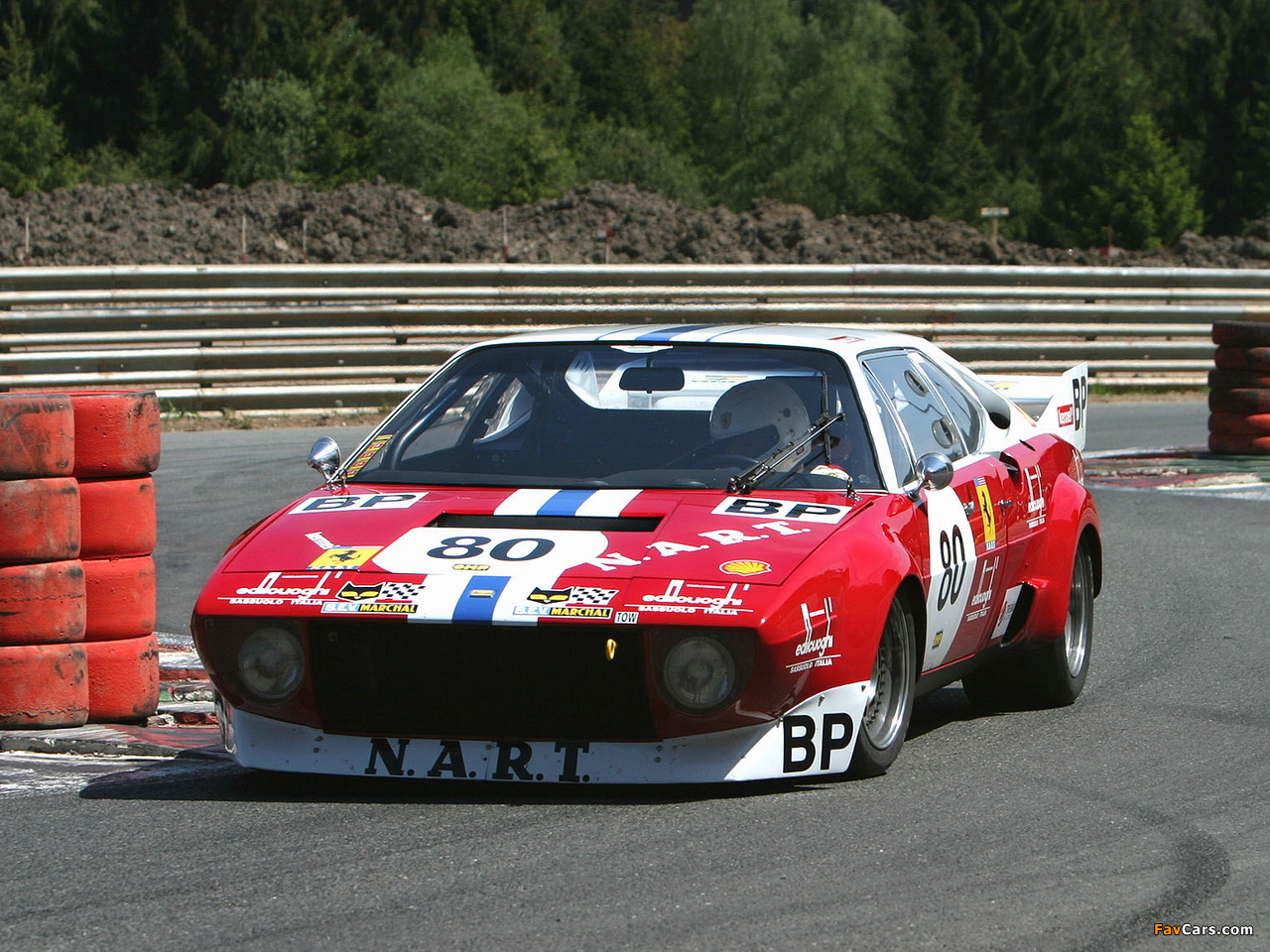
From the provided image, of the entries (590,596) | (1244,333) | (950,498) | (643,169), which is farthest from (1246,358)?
(643,169)

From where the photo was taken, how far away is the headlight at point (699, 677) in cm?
452

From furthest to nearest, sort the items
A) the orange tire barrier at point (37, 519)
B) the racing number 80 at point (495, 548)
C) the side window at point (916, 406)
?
the side window at point (916, 406)
the orange tire barrier at point (37, 519)
the racing number 80 at point (495, 548)

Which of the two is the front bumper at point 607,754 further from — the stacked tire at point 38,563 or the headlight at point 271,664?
the stacked tire at point 38,563

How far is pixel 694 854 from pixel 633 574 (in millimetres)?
772

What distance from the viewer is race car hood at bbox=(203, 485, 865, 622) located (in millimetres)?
4590

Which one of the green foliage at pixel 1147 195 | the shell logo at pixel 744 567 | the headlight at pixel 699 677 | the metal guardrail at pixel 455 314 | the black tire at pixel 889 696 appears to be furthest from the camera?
the green foliage at pixel 1147 195

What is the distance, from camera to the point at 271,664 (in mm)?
4734

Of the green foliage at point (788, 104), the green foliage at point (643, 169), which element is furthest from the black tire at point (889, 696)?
the green foliage at point (788, 104)

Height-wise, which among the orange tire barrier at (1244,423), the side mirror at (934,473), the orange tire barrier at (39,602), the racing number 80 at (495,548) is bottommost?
the orange tire barrier at (1244,423)

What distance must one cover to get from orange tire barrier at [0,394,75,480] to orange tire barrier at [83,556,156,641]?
1.19 ft

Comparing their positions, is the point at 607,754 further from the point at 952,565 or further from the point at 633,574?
the point at 952,565

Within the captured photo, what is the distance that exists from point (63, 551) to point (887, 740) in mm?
2670

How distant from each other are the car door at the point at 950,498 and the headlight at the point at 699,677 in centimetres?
103

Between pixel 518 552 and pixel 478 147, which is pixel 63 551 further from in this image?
pixel 478 147
